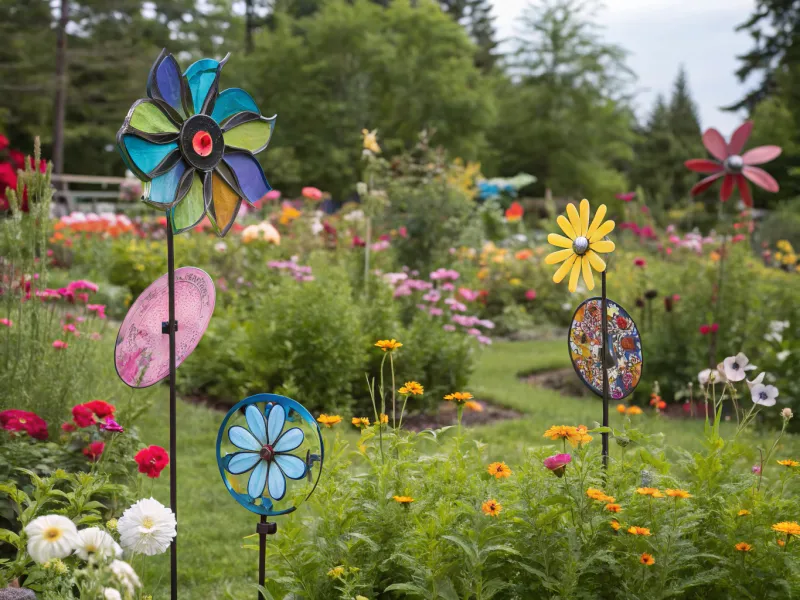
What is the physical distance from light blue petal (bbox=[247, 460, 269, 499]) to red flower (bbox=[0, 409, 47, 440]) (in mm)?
998

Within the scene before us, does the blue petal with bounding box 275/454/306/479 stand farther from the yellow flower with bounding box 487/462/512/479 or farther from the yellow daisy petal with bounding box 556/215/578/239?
the yellow daisy petal with bounding box 556/215/578/239

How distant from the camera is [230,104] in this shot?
7.38 ft

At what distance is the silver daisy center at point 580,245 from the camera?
8.13ft

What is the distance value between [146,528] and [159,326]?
72 cm

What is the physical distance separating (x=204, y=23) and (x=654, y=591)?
94.0 ft

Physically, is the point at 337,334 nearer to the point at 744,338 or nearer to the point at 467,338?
the point at 467,338

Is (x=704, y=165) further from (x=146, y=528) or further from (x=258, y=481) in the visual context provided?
(x=146, y=528)

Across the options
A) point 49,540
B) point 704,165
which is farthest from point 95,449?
point 704,165

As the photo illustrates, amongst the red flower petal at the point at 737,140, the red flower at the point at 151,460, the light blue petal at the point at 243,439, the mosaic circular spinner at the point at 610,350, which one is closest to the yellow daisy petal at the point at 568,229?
the mosaic circular spinner at the point at 610,350

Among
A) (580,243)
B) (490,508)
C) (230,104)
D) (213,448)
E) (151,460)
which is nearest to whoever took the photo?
(490,508)

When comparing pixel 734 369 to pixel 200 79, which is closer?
pixel 200 79

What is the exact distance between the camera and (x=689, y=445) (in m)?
4.90

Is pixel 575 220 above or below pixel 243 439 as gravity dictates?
above

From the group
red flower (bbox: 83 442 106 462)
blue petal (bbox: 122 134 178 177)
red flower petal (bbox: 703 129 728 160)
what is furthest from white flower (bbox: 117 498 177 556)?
red flower petal (bbox: 703 129 728 160)
